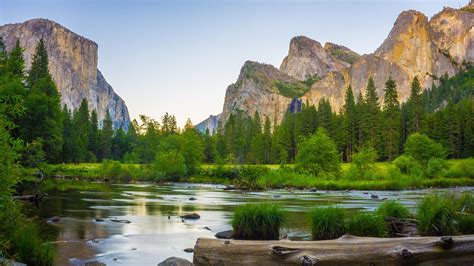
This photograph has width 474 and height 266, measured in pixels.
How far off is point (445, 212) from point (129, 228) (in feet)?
43.1

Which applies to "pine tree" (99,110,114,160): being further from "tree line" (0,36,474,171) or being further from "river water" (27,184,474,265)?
"river water" (27,184,474,265)

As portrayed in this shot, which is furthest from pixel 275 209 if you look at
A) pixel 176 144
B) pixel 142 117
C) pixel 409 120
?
pixel 142 117

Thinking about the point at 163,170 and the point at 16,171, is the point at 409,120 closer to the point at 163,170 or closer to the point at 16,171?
the point at 163,170

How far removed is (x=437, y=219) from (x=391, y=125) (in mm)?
90670

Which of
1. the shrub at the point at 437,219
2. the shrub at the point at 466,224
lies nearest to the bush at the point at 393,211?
the shrub at the point at 437,219

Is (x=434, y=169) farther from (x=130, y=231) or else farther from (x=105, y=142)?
(x=105, y=142)

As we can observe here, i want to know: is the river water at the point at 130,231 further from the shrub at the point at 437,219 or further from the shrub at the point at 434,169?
the shrub at the point at 434,169

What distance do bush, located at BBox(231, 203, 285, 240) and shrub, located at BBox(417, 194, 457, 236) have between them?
4.60 m

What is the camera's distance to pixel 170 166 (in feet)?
262

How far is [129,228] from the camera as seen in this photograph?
2038 centimetres

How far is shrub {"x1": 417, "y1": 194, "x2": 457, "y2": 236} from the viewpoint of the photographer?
14070 mm

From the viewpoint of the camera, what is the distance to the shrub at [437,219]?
14070 mm

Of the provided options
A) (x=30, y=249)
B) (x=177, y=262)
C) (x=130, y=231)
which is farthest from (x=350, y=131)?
(x=30, y=249)

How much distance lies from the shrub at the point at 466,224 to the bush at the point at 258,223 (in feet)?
18.8
